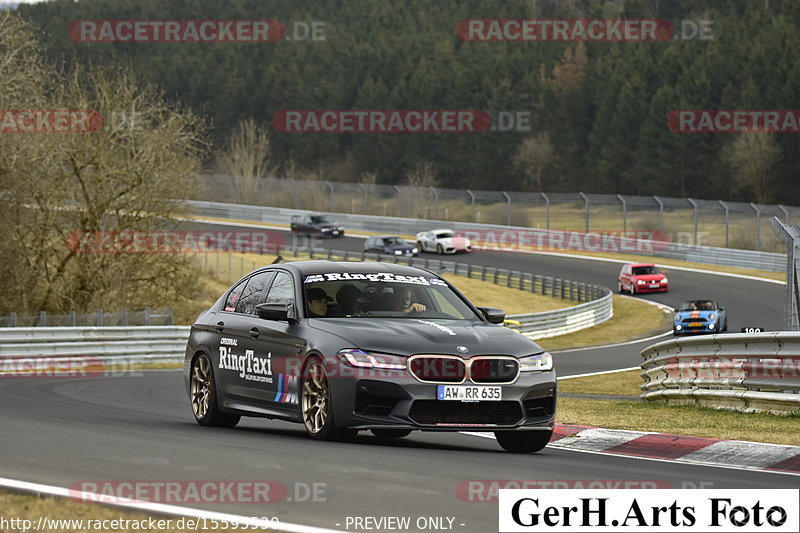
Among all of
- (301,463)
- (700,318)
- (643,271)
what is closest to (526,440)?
(301,463)

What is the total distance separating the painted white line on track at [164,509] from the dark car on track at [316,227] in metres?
67.2

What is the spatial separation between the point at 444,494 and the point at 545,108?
123 m

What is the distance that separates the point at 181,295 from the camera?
1540 inches

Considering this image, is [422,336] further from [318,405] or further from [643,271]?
[643,271]

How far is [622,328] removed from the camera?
46.1 m

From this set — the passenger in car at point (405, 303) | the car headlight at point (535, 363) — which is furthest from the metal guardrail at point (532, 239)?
the car headlight at point (535, 363)

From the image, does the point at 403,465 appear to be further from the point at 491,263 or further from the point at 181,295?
the point at 491,263

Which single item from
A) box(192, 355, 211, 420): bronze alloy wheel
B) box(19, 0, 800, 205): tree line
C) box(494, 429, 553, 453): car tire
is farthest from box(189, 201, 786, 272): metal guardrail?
box(494, 429, 553, 453): car tire

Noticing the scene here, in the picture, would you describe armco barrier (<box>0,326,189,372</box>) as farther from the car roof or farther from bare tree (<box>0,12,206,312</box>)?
the car roof

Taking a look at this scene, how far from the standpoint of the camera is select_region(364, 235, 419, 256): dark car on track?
210 ft

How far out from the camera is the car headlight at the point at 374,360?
1018 cm

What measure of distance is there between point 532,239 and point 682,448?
199 ft

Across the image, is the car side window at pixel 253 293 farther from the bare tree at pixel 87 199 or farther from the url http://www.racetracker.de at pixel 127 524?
the bare tree at pixel 87 199

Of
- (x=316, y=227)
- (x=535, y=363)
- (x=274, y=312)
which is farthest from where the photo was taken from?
(x=316, y=227)
